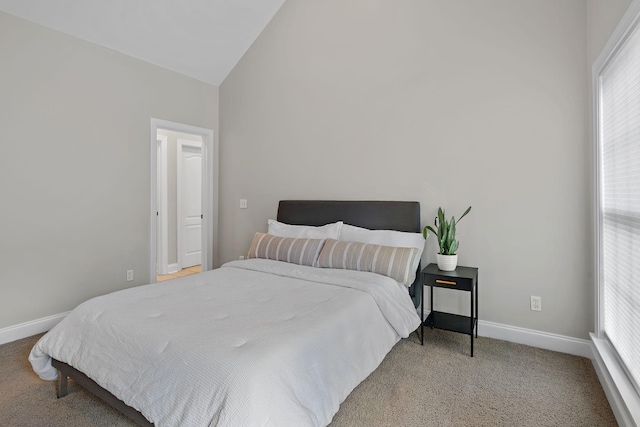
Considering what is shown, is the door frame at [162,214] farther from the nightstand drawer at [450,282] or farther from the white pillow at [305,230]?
the nightstand drawer at [450,282]

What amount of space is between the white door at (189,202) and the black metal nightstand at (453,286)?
3850 millimetres

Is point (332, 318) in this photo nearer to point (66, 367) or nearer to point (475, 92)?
point (66, 367)

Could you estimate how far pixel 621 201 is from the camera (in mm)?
1929

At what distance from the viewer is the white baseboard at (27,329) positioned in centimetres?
281

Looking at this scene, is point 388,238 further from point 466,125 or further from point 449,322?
point 466,125

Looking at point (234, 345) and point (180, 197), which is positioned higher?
point (180, 197)

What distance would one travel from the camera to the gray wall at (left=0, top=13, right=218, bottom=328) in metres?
2.85

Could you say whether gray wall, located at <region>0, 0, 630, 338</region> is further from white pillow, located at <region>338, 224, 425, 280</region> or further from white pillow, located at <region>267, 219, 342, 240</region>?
white pillow, located at <region>267, 219, 342, 240</region>

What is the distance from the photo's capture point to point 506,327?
9.24 ft

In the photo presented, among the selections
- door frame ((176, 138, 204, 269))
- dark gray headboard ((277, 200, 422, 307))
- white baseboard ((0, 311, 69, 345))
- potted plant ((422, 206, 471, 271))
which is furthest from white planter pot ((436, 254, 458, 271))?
door frame ((176, 138, 204, 269))

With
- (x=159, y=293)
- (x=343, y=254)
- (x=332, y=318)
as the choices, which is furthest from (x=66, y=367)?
(x=343, y=254)

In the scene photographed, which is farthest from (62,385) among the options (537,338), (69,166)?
(537,338)

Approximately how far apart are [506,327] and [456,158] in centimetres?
146

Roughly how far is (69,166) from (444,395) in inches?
141
